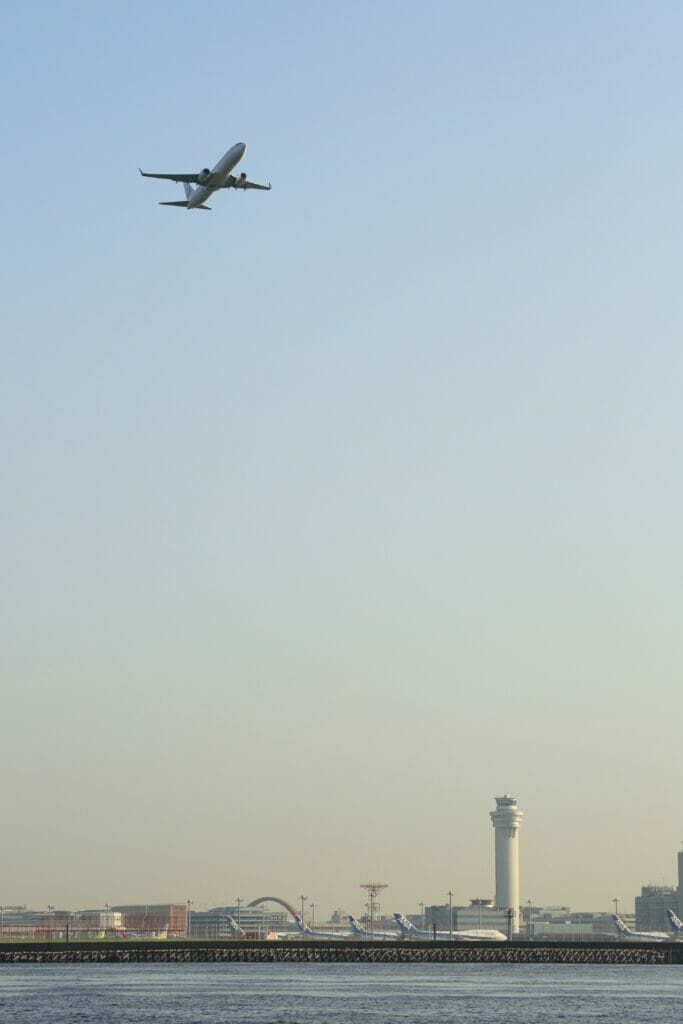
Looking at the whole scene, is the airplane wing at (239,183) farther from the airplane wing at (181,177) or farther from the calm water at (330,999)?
the calm water at (330,999)

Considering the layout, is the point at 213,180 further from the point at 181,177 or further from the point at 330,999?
the point at 330,999

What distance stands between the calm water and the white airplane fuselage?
71250 mm

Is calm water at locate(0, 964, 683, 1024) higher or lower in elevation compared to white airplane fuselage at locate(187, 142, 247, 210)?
lower

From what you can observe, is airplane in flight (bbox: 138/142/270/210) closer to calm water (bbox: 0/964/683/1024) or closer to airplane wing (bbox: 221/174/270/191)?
airplane wing (bbox: 221/174/270/191)

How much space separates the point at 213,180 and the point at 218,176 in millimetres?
1027

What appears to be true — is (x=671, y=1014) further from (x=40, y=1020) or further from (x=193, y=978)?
(x=193, y=978)

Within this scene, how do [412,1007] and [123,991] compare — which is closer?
[412,1007]

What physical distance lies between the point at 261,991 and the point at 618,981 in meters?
54.4

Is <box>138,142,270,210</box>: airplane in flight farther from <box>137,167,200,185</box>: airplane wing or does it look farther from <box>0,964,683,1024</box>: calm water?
<box>0,964,683,1024</box>: calm water

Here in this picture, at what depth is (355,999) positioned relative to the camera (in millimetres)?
149375

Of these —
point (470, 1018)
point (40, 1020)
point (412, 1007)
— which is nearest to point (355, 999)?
point (412, 1007)

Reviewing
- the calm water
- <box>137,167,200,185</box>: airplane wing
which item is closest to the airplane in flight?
<box>137,167,200,185</box>: airplane wing

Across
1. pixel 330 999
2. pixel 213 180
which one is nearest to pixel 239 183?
pixel 213 180

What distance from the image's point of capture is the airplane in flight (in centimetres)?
12688
